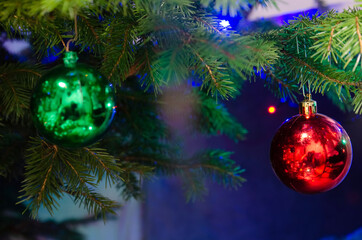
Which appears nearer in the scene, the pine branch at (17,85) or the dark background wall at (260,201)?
the pine branch at (17,85)

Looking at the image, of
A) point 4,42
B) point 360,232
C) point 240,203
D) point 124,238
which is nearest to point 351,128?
point 360,232

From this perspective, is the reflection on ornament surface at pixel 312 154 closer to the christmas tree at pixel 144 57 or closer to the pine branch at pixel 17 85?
the christmas tree at pixel 144 57

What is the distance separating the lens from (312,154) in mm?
413

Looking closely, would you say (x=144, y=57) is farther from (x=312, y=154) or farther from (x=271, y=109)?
(x=271, y=109)

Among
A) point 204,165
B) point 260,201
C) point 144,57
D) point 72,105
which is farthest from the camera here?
point 260,201

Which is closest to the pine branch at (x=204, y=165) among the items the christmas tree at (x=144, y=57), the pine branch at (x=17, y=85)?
the christmas tree at (x=144, y=57)

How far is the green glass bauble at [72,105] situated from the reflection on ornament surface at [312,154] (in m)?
0.22

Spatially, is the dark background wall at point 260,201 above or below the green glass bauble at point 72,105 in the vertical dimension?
above

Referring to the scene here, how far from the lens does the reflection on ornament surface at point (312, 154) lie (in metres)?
0.41

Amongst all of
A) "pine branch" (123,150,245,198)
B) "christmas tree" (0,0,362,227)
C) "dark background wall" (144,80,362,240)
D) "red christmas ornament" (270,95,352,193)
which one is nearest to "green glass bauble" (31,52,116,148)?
"christmas tree" (0,0,362,227)

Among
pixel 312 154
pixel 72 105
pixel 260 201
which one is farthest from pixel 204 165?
pixel 260 201

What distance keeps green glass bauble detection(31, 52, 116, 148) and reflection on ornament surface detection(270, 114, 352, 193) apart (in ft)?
0.71

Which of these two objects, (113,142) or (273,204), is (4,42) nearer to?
(113,142)

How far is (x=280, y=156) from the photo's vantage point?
0.43m
